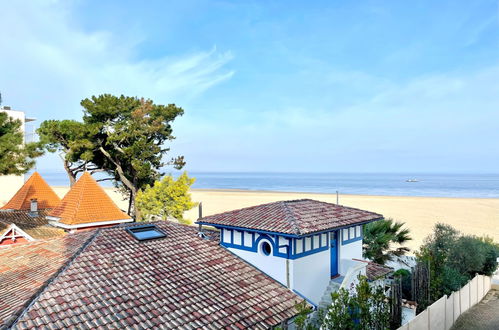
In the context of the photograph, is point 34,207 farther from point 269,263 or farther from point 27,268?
point 269,263

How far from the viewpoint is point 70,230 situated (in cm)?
1778

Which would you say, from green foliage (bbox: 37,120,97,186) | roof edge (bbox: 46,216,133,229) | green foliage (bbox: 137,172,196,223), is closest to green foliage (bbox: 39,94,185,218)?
green foliage (bbox: 37,120,97,186)

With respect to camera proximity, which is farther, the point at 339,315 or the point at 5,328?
the point at 339,315

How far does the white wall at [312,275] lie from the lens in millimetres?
10932

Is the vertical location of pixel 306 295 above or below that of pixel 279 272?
below

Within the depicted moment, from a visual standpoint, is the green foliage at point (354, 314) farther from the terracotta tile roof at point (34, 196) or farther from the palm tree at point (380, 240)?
the terracotta tile roof at point (34, 196)

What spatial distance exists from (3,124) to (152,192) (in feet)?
41.8

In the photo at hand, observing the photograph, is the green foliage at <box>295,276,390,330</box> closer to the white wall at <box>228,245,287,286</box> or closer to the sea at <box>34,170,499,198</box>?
the white wall at <box>228,245,287,286</box>

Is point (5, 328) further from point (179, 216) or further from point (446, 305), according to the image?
point (179, 216)

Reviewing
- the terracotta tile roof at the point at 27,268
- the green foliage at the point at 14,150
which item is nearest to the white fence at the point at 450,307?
the terracotta tile roof at the point at 27,268

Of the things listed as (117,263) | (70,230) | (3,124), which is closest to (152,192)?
(70,230)

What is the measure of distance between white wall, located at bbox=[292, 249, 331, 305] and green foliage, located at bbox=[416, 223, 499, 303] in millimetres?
4618

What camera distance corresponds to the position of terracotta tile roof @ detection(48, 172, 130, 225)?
1806 cm

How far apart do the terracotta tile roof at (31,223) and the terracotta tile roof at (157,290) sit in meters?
8.70
